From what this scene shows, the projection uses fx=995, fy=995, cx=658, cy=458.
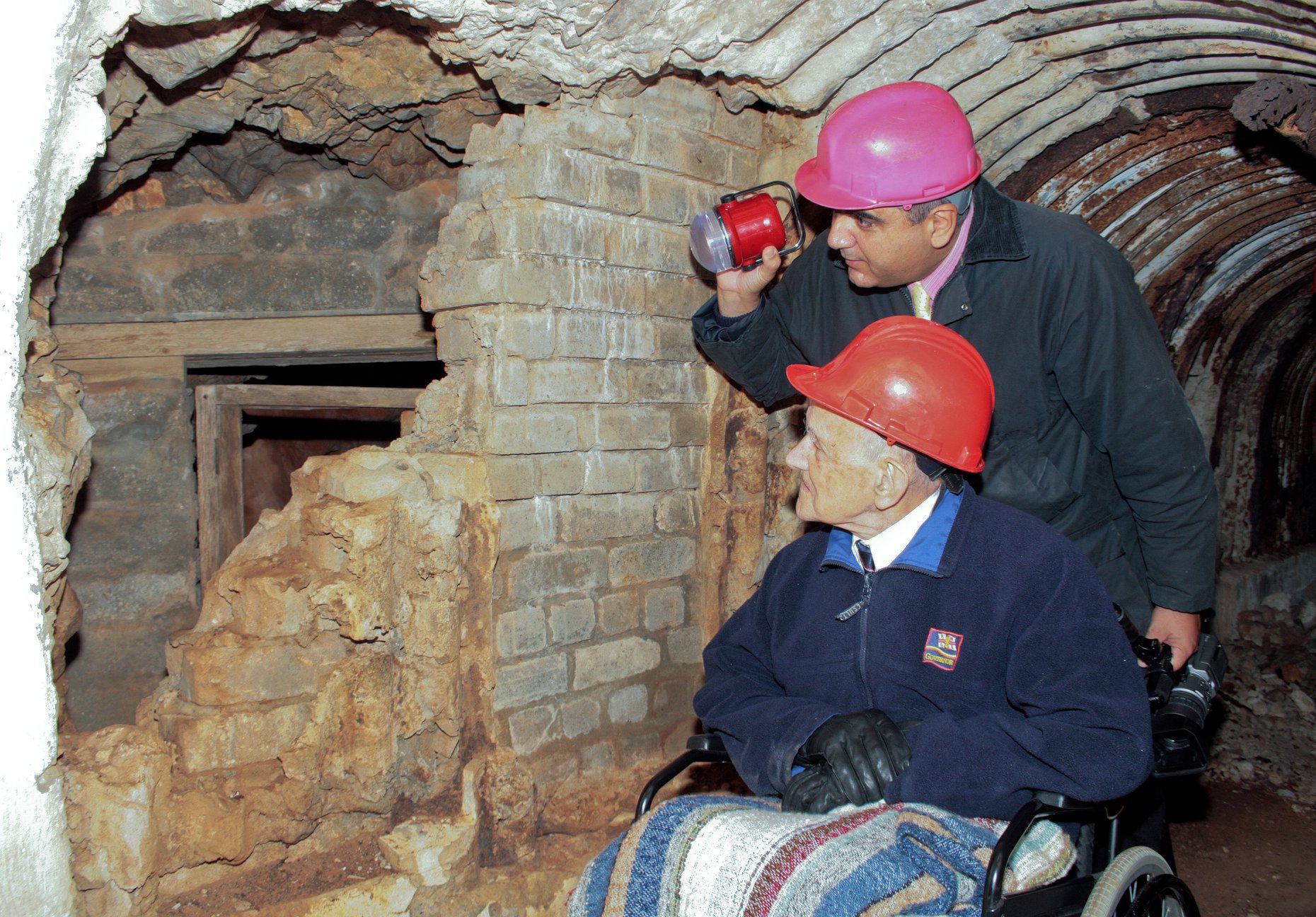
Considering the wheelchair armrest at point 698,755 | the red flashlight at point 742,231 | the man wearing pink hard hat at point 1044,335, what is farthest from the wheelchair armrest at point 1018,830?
the red flashlight at point 742,231

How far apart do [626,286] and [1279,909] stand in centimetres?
361

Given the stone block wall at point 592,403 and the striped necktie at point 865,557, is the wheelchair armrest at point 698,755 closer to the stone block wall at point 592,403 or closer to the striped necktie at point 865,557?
the striped necktie at point 865,557

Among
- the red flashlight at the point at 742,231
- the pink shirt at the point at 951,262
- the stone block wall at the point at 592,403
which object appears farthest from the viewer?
the stone block wall at the point at 592,403

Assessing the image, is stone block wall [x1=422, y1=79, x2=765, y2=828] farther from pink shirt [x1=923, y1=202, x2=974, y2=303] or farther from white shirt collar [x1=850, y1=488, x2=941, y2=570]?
white shirt collar [x1=850, y1=488, x2=941, y2=570]

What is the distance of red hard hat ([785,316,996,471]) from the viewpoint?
6.54 feet

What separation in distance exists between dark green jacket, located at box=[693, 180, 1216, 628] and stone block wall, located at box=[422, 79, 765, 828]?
1050mm

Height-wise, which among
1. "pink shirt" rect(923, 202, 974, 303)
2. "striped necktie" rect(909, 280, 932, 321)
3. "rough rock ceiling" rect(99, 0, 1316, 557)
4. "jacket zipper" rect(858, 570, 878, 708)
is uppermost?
"rough rock ceiling" rect(99, 0, 1316, 557)

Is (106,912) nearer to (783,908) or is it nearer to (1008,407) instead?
(783,908)

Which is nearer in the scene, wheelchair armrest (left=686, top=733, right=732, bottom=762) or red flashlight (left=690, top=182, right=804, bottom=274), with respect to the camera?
wheelchair armrest (left=686, top=733, right=732, bottom=762)

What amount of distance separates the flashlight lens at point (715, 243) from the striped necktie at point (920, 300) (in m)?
0.60

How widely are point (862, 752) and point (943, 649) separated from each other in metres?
0.26

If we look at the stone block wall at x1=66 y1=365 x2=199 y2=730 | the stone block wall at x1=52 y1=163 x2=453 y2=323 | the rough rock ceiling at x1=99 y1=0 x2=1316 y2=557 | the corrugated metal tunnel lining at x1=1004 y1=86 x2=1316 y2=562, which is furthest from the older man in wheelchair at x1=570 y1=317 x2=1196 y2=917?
the stone block wall at x1=66 y1=365 x2=199 y2=730

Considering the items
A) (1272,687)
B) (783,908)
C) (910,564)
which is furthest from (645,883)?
(1272,687)

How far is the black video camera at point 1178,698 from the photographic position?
1.97 metres
